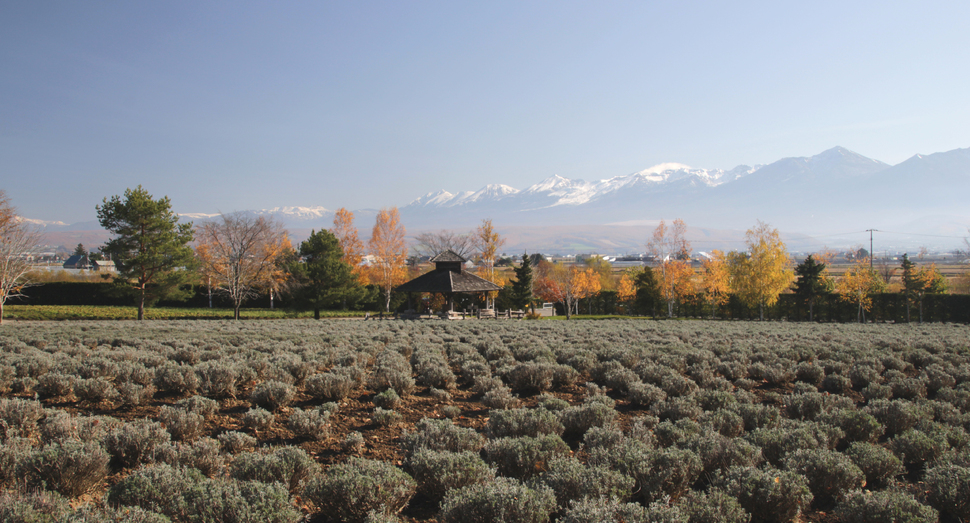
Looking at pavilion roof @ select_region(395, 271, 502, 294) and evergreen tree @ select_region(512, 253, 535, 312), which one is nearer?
pavilion roof @ select_region(395, 271, 502, 294)

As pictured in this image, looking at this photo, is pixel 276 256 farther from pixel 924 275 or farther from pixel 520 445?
pixel 924 275

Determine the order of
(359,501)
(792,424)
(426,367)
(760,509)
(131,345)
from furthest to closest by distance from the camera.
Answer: (131,345)
(426,367)
(792,424)
(760,509)
(359,501)

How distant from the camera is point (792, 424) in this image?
5574 mm

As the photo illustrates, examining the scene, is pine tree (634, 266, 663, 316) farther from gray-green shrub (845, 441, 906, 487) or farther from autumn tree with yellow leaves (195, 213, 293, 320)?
gray-green shrub (845, 441, 906, 487)

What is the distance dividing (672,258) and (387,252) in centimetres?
2606

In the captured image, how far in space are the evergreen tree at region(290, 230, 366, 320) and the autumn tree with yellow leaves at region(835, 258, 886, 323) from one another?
38349 millimetres

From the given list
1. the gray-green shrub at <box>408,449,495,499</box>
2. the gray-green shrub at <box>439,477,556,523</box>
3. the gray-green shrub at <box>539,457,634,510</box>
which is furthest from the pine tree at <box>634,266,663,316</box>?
the gray-green shrub at <box>439,477,556,523</box>

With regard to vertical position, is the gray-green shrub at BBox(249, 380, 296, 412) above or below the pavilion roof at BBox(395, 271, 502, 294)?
below

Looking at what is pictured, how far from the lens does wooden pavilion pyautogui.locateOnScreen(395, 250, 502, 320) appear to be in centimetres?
2986

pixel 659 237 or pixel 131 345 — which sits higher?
pixel 659 237

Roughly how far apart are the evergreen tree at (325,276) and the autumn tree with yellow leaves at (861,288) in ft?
126

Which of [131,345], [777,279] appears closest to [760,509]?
[131,345]

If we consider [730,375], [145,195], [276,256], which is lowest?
[730,375]

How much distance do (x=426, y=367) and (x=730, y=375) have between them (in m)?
6.09
